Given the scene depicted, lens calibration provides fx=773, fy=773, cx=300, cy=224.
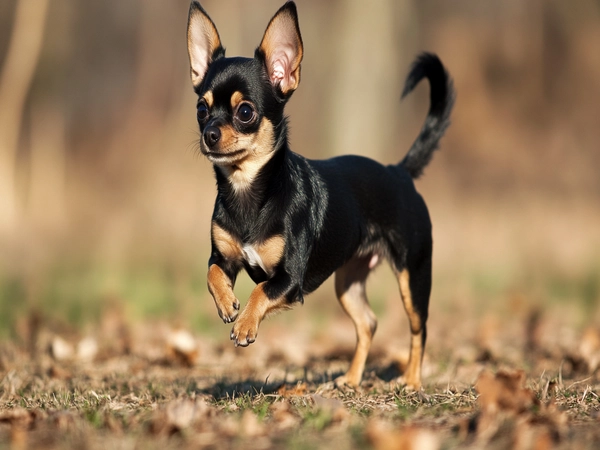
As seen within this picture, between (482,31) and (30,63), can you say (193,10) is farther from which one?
(482,31)

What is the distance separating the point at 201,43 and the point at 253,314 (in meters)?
1.73

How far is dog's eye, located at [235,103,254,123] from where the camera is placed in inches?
164

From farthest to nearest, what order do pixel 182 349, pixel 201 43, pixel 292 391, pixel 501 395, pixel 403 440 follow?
1. pixel 182 349
2. pixel 201 43
3. pixel 292 391
4. pixel 501 395
5. pixel 403 440

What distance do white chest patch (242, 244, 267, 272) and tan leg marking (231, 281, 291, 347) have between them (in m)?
0.11

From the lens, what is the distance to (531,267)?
966cm

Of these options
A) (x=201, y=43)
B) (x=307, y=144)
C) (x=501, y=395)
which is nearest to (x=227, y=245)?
(x=201, y=43)

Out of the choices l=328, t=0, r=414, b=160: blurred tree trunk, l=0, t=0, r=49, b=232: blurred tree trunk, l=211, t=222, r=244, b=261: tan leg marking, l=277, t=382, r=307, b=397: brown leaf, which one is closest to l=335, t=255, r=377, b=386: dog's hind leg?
l=277, t=382, r=307, b=397: brown leaf

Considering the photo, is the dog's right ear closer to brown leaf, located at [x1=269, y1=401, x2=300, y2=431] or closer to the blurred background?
the blurred background

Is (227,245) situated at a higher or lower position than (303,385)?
higher

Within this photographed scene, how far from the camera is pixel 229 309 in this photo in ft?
12.7

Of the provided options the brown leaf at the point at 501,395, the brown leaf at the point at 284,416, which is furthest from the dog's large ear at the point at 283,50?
the brown leaf at the point at 501,395

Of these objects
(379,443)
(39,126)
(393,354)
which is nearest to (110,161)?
(39,126)

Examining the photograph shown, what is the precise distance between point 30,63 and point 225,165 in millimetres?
9475

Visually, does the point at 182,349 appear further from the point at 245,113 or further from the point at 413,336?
the point at 245,113
